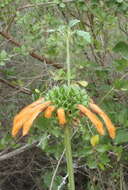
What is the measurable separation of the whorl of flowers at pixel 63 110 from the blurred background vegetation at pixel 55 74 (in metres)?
0.95

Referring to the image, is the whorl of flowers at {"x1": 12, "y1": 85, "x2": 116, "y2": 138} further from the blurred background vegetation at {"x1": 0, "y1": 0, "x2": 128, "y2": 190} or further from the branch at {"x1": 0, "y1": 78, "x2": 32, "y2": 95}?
the branch at {"x1": 0, "y1": 78, "x2": 32, "y2": 95}

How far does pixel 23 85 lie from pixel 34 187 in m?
0.67

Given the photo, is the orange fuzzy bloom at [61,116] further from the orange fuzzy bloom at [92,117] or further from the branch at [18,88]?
the branch at [18,88]

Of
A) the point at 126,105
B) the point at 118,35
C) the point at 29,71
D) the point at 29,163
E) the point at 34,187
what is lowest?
the point at 34,187

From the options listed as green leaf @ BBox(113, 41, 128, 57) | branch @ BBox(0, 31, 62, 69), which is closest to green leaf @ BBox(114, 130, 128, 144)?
green leaf @ BBox(113, 41, 128, 57)

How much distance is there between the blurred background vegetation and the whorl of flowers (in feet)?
3.10

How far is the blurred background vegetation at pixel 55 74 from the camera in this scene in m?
1.95

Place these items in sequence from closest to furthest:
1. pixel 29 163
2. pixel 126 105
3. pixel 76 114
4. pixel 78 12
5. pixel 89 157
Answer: pixel 76 114, pixel 89 157, pixel 126 105, pixel 78 12, pixel 29 163

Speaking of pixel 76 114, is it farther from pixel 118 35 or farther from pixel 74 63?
pixel 118 35

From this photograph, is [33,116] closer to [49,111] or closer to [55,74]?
[49,111]

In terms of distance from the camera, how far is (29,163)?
247 centimetres

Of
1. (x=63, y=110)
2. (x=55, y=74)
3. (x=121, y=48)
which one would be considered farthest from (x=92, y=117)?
(x=55, y=74)

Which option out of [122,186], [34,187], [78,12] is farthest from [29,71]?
[122,186]

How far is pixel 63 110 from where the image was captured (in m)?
0.73
